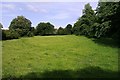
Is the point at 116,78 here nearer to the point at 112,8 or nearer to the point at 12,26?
the point at 112,8

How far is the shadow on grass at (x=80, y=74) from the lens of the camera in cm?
1750

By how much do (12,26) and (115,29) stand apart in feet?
111

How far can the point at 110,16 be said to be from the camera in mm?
38281

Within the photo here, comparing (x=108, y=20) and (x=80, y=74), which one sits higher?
(x=108, y=20)


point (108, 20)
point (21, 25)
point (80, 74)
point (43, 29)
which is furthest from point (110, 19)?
point (43, 29)

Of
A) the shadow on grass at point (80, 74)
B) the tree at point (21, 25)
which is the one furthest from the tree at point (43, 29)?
the shadow on grass at point (80, 74)

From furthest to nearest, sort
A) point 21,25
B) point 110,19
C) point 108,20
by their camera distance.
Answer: point 21,25 → point 108,20 → point 110,19

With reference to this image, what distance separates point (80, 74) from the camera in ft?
62.4

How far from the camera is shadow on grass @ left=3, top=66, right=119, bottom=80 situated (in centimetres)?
1750

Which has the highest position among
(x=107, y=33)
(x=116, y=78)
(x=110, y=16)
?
(x=110, y=16)

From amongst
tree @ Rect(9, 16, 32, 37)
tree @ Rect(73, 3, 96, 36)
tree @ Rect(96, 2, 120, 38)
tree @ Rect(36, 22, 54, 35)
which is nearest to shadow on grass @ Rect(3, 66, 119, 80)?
tree @ Rect(96, 2, 120, 38)

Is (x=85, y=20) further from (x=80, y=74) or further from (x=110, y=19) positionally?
(x=80, y=74)

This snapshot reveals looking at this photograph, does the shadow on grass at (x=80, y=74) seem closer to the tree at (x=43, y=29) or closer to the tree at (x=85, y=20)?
the tree at (x=85, y=20)

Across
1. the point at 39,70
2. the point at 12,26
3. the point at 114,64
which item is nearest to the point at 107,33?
the point at 114,64
